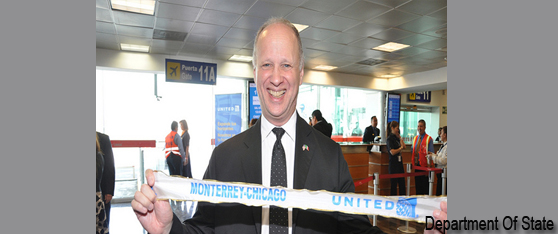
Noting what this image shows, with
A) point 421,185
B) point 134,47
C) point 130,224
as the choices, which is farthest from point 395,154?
point 134,47

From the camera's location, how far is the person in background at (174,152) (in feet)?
22.3

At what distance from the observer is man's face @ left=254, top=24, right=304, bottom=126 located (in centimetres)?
136

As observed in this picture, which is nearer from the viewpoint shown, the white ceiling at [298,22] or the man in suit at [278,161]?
the man in suit at [278,161]

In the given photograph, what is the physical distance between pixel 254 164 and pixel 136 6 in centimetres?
530

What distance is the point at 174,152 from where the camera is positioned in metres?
6.86

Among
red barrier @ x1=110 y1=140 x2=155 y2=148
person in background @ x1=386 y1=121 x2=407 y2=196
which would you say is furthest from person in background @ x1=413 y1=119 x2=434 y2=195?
red barrier @ x1=110 y1=140 x2=155 y2=148

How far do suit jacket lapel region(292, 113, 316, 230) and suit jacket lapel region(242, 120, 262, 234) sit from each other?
0.17m

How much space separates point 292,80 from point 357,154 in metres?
6.17

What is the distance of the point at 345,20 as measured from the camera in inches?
239

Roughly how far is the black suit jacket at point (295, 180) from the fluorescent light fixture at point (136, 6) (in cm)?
475

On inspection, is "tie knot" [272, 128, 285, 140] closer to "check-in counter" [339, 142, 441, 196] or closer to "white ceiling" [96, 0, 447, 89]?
"white ceiling" [96, 0, 447, 89]

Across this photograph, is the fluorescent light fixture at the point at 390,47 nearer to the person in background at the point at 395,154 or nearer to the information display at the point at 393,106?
the person in background at the point at 395,154

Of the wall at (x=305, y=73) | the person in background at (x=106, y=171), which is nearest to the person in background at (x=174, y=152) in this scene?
the wall at (x=305, y=73)

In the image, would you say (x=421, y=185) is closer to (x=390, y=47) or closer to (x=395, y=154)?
(x=395, y=154)
